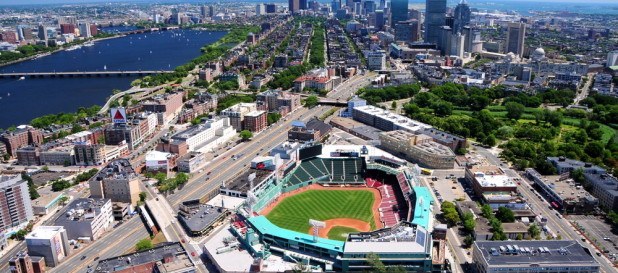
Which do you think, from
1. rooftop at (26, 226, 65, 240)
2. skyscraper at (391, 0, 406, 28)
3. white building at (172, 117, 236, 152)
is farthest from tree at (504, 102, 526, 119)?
skyscraper at (391, 0, 406, 28)

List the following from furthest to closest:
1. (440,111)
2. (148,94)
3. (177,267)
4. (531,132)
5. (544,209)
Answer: (148,94) < (440,111) < (531,132) < (544,209) < (177,267)

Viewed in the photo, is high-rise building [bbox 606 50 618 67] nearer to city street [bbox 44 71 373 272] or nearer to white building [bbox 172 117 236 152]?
city street [bbox 44 71 373 272]

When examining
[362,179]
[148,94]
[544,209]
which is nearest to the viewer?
[544,209]

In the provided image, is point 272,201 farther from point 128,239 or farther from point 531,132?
point 531,132

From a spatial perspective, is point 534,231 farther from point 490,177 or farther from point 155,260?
point 155,260

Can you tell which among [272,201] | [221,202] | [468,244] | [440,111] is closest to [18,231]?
[221,202]
